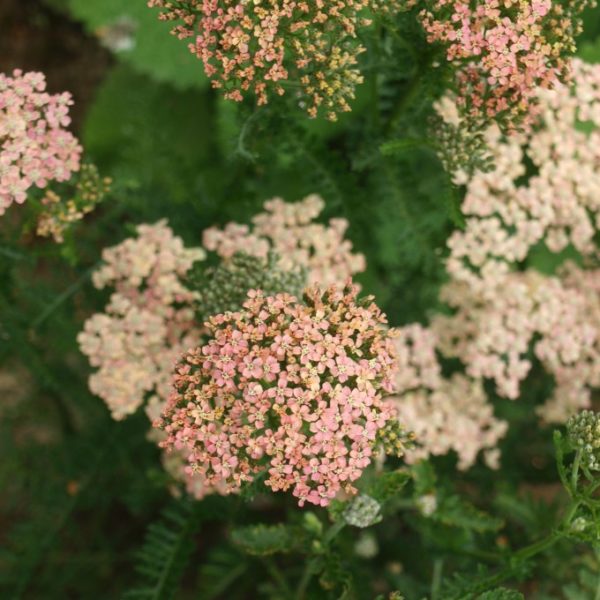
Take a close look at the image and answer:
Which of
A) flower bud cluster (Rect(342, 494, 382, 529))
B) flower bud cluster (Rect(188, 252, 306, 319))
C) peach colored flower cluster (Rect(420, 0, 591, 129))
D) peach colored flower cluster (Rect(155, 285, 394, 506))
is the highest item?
peach colored flower cluster (Rect(420, 0, 591, 129))

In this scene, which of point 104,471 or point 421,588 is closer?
point 421,588

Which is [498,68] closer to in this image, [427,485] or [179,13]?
[179,13]

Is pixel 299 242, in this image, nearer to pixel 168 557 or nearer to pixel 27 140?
pixel 27 140

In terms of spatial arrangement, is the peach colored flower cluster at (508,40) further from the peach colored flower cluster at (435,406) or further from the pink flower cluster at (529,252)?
the peach colored flower cluster at (435,406)

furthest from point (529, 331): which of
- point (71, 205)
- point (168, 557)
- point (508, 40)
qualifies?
point (71, 205)

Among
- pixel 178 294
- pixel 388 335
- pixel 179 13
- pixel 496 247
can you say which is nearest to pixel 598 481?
pixel 388 335

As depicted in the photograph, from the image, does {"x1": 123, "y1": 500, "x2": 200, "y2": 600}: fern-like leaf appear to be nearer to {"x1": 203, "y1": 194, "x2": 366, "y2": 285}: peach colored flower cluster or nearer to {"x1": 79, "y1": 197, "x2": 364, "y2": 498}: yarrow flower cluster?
{"x1": 79, "y1": 197, "x2": 364, "y2": 498}: yarrow flower cluster

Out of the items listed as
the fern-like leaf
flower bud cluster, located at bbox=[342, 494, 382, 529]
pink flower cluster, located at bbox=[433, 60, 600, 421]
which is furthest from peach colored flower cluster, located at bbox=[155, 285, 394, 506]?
pink flower cluster, located at bbox=[433, 60, 600, 421]

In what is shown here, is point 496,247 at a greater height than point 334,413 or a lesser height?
greater
